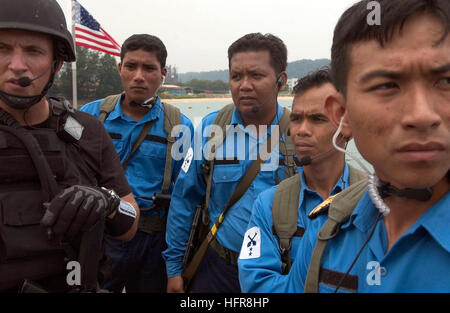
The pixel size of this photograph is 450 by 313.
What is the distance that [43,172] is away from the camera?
1.70 m

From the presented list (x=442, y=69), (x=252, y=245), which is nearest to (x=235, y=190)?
(x=252, y=245)

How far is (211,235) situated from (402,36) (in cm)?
205

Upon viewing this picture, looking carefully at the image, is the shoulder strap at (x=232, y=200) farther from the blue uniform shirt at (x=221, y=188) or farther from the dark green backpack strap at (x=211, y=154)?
the dark green backpack strap at (x=211, y=154)

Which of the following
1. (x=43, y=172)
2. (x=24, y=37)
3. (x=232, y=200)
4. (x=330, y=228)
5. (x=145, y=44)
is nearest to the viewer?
(x=330, y=228)

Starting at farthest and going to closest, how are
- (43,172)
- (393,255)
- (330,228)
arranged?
1. (43,172)
2. (330,228)
3. (393,255)

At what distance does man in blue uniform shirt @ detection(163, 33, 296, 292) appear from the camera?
8.41ft

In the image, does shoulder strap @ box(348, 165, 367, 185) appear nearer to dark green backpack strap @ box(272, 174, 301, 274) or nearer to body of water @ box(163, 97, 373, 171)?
body of water @ box(163, 97, 373, 171)

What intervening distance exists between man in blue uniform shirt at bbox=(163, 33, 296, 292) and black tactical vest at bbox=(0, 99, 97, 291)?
45.9 inches

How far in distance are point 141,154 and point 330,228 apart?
239cm

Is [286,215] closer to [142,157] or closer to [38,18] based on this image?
[38,18]

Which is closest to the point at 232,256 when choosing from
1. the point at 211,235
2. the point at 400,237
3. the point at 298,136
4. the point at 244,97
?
the point at 211,235

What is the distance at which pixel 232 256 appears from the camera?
253cm

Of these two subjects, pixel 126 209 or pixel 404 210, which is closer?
pixel 404 210

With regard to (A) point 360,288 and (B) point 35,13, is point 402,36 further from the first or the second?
(B) point 35,13
